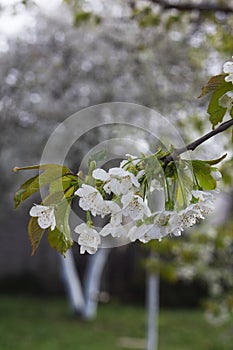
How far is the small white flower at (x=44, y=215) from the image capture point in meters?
0.59

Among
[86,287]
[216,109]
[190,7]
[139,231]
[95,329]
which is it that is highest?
[190,7]

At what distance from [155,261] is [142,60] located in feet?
3.92

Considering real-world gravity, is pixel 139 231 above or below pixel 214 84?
below

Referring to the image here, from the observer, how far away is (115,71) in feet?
11.8

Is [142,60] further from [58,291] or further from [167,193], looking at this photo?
[58,291]

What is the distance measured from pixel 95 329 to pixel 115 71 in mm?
3322

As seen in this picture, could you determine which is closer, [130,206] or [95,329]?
[130,206]

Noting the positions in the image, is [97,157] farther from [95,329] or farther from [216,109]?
[95,329]

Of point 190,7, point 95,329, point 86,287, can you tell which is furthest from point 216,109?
point 86,287

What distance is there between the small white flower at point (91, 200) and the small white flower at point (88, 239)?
0.16ft

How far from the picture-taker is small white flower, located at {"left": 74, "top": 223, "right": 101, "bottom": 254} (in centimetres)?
60

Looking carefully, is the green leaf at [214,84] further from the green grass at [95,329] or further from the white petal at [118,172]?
the green grass at [95,329]

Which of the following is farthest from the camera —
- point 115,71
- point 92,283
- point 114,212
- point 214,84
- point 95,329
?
point 92,283

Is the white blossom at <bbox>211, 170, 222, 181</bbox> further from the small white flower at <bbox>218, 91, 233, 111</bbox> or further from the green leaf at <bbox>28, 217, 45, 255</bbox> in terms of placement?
the green leaf at <bbox>28, 217, 45, 255</bbox>
